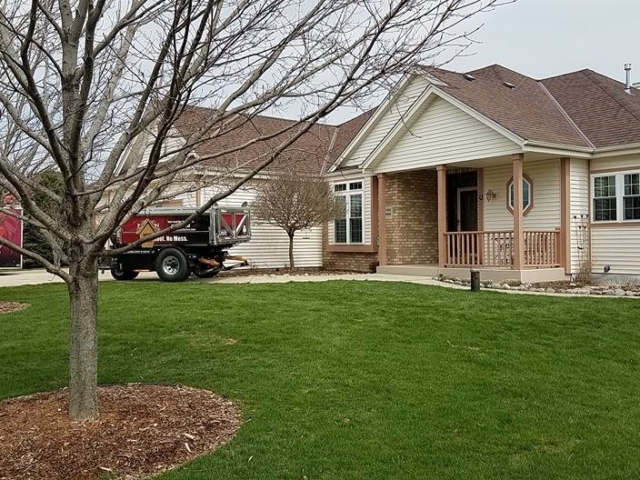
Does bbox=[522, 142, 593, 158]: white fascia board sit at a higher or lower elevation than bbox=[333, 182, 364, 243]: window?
higher

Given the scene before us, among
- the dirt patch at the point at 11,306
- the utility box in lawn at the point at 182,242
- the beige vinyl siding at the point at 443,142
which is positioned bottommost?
the dirt patch at the point at 11,306

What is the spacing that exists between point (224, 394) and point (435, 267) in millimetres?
11363

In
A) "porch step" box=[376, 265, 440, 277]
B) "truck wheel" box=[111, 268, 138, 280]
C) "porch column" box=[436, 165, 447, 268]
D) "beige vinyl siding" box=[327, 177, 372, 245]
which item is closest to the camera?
"porch column" box=[436, 165, 447, 268]

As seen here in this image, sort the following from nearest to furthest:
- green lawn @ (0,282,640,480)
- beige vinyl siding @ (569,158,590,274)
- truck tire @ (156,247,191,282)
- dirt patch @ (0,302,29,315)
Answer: green lawn @ (0,282,640,480) < dirt patch @ (0,302,29,315) < beige vinyl siding @ (569,158,590,274) < truck tire @ (156,247,191,282)

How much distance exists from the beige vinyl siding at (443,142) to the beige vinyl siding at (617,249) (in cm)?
297

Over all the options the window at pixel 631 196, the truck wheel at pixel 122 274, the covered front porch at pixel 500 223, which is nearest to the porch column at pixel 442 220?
the covered front porch at pixel 500 223

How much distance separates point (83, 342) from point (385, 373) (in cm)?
286

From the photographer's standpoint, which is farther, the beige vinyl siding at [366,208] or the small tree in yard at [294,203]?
the beige vinyl siding at [366,208]

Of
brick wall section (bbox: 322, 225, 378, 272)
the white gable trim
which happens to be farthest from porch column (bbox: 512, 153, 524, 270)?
brick wall section (bbox: 322, 225, 378, 272)

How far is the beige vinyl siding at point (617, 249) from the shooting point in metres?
14.3

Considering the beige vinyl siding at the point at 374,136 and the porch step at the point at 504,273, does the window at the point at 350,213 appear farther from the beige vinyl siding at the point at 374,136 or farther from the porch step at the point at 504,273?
the porch step at the point at 504,273

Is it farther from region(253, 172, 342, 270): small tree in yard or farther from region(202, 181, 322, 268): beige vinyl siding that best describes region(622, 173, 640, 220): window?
region(202, 181, 322, 268): beige vinyl siding

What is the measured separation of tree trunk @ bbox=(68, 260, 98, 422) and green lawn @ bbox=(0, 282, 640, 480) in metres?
1.23

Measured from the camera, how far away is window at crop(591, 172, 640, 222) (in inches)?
562
